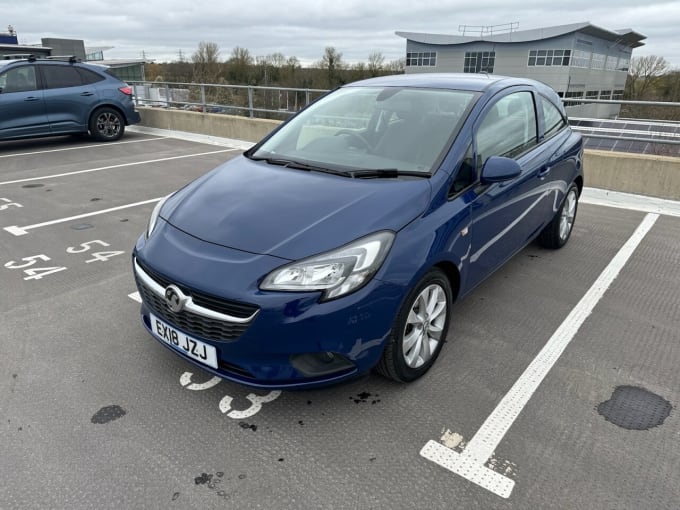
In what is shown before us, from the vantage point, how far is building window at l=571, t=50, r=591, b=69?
63.8 meters

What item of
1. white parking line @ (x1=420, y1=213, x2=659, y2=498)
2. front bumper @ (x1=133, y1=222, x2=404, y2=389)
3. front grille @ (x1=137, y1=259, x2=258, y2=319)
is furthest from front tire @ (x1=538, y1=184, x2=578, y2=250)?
front grille @ (x1=137, y1=259, x2=258, y2=319)

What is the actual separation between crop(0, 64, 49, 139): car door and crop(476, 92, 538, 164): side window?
A: 9.07 metres

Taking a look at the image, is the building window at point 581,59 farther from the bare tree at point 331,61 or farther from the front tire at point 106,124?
the front tire at point 106,124

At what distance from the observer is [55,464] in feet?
7.22

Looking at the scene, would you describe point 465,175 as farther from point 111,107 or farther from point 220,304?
point 111,107


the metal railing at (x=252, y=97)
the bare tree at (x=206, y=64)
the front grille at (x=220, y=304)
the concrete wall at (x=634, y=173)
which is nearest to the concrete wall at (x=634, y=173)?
the concrete wall at (x=634, y=173)

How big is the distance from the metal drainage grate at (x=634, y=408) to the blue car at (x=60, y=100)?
33.9ft

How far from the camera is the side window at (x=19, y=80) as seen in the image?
9062mm

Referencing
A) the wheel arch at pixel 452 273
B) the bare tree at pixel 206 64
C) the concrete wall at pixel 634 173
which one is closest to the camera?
the wheel arch at pixel 452 273

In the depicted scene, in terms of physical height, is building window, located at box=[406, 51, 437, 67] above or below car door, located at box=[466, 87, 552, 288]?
above

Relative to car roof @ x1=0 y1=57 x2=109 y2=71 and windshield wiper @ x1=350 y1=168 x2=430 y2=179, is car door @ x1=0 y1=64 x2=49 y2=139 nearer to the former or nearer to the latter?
car roof @ x1=0 y1=57 x2=109 y2=71

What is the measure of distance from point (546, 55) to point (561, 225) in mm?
70224

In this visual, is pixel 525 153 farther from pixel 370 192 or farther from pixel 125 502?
pixel 125 502

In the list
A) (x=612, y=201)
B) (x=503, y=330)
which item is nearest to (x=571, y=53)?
(x=612, y=201)
